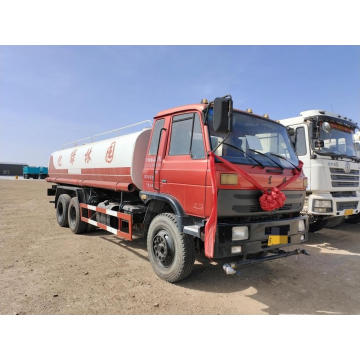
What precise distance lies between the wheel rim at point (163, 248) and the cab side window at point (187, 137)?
50.4 inches

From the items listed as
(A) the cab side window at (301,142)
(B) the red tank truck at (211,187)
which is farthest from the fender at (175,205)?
(A) the cab side window at (301,142)

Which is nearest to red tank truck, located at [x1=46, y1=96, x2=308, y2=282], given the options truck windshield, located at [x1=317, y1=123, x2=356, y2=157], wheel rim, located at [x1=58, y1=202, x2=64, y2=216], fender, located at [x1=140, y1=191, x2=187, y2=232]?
fender, located at [x1=140, y1=191, x2=187, y2=232]

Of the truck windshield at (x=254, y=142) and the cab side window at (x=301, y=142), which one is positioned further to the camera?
the cab side window at (x=301, y=142)

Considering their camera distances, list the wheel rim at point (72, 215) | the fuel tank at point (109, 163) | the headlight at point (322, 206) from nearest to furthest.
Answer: the fuel tank at point (109, 163) → the headlight at point (322, 206) → the wheel rim at point (72, 215)

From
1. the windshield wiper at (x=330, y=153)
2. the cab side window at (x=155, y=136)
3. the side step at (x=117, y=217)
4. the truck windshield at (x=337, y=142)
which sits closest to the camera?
the cab side window at (x=155, y=136)

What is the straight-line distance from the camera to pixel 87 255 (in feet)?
17.5

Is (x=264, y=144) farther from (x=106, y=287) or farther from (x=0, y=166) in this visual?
(x=0, y=166)

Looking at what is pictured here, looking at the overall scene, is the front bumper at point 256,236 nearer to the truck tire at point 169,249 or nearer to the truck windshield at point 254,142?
the truck tire at point 169,249

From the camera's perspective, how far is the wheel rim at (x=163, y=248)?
3.93 meters

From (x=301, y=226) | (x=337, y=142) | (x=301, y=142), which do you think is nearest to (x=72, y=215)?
(x=301, y=226)

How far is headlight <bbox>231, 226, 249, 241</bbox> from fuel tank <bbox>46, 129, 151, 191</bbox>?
238 cm

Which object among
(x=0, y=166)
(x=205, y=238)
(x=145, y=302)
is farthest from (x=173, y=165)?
(x=0, y=166)

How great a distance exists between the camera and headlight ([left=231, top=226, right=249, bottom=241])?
11.0ft

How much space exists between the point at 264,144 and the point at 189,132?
123 centimetres
